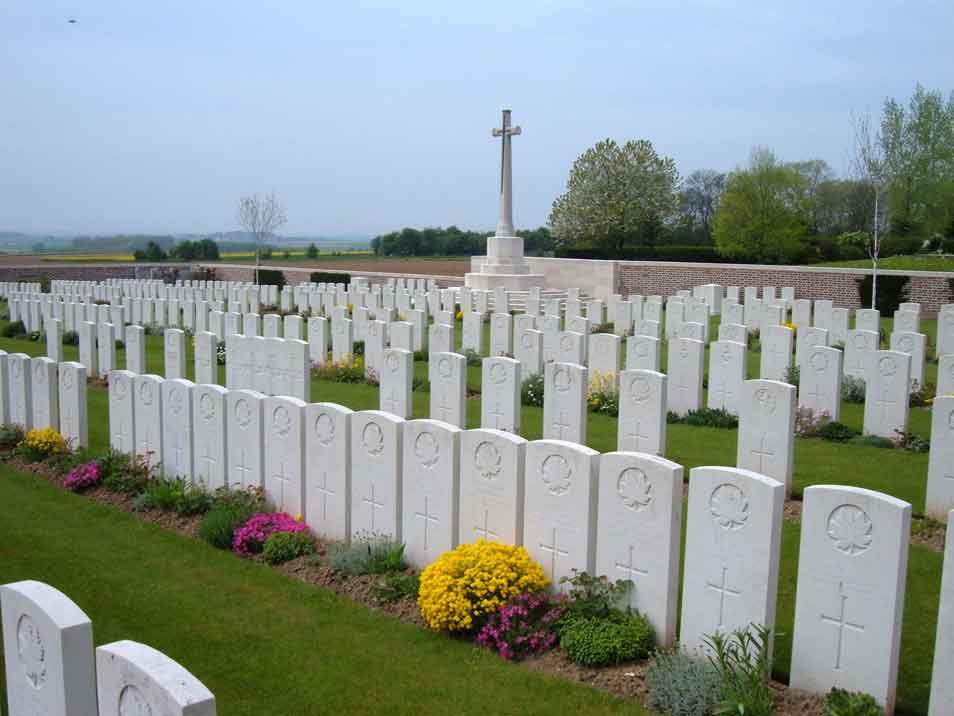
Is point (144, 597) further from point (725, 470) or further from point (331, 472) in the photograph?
point (725, 470)

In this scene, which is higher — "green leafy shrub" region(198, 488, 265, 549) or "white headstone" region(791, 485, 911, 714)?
"white headstone" region(791, 485, 911, 714)

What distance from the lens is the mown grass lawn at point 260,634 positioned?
15.1 ft

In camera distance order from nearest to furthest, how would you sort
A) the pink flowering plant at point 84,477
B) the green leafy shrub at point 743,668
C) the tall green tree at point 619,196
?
1. the green leafy shrub at point 743,668
2. the pink flowering plant at point 84,477
3. the tall green tree at point 619,196

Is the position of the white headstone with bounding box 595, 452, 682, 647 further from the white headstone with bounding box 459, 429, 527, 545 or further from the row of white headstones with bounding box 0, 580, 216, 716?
the row of white headstones with bounding box 0, 580, 216, 716

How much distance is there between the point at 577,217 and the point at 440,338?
36309 millimetres

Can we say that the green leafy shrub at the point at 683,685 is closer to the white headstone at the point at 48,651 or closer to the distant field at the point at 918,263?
the white headstone at the point at 48,651

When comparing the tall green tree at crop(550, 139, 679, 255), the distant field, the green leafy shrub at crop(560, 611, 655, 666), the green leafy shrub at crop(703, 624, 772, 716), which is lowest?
the green leafy shrub at crop(560, 611, 655, 666)

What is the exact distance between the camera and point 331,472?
6.76 meters

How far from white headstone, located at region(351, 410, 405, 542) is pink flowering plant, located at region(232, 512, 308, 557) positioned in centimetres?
53

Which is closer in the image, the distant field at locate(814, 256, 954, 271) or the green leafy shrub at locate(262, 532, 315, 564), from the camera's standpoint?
Answer: the green leafy shrub at locate(262, 532, 315, 564)

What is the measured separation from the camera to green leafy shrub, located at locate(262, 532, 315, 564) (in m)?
6.56

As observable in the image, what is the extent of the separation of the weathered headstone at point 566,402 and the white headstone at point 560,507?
3.17 m

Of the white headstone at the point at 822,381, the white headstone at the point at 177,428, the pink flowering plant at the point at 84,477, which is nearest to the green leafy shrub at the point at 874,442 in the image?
the white headstone at the point at 822,381

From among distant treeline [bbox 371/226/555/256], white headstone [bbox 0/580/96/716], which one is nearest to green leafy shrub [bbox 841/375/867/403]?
white headstone [bbox 0/580/96/716]
